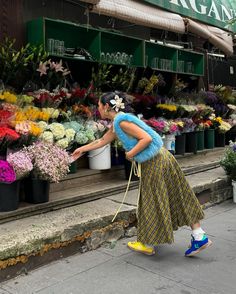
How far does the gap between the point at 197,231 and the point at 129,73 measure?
3749mm

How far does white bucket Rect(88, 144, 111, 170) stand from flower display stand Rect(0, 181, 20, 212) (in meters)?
1.72

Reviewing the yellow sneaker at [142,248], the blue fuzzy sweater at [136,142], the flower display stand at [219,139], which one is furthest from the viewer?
the flower display stand at [219,139]

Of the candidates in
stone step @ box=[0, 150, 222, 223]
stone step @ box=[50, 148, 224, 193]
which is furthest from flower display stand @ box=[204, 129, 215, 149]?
stone step @ box=[0, 150, 222, 223]

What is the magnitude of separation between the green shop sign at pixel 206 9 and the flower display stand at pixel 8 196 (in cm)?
454

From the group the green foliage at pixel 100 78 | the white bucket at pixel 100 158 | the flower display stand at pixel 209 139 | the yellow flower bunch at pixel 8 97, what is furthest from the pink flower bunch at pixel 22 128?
the flower display stand at pixel 209 139

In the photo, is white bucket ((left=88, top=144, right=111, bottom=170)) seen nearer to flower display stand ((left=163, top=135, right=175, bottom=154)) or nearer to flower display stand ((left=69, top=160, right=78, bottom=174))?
flower display stand ((left=69, top=160, right=78, bottom=174))

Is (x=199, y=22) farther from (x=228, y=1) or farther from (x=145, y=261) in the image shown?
(x=145, y=261)

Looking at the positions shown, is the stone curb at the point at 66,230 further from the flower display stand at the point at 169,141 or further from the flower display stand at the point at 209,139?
the flower display stand at the point at 209,139

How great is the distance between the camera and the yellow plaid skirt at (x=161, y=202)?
3846mm

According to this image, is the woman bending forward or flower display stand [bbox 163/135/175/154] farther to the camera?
flower display stand [bbox 163/135/175/154]

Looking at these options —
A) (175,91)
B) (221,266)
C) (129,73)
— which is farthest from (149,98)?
(221,266)

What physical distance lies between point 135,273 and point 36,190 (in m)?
1.43

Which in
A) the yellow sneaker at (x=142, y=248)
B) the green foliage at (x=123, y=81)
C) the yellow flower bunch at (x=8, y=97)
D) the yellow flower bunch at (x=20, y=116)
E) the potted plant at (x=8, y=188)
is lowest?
the yellow sneaker at (x=142, y=248)

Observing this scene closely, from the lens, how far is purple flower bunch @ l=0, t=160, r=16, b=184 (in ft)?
13.0
